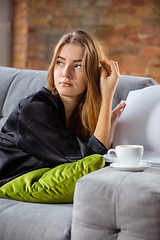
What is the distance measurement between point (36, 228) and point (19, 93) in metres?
0.99

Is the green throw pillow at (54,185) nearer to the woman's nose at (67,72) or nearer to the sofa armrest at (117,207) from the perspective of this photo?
the sofa armrest at (117,207)

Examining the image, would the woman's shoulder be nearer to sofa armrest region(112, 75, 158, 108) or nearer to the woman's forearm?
the woman's forearm

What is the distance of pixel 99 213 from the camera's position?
73 centimetres

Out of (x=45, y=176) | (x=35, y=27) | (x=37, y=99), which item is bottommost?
(x=45, y=176)

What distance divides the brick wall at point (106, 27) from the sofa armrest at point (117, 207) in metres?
2.54

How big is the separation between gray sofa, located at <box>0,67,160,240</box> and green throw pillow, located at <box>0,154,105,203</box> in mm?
28

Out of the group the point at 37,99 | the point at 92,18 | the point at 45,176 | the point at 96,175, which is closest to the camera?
the point at 96,175

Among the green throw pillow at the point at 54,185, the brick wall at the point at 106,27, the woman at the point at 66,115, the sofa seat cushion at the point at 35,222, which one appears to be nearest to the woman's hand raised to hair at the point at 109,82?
the woman at the point at 66,115

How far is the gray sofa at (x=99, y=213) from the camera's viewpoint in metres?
0.69

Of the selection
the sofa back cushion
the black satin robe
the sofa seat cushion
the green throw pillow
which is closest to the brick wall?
the sofa back cushion

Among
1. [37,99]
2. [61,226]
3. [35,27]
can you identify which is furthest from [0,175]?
[35,27]

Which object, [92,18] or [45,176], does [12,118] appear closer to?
[45,176]

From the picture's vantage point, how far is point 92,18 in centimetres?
320

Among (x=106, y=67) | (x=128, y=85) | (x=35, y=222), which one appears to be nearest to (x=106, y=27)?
(x=128, y=85)
